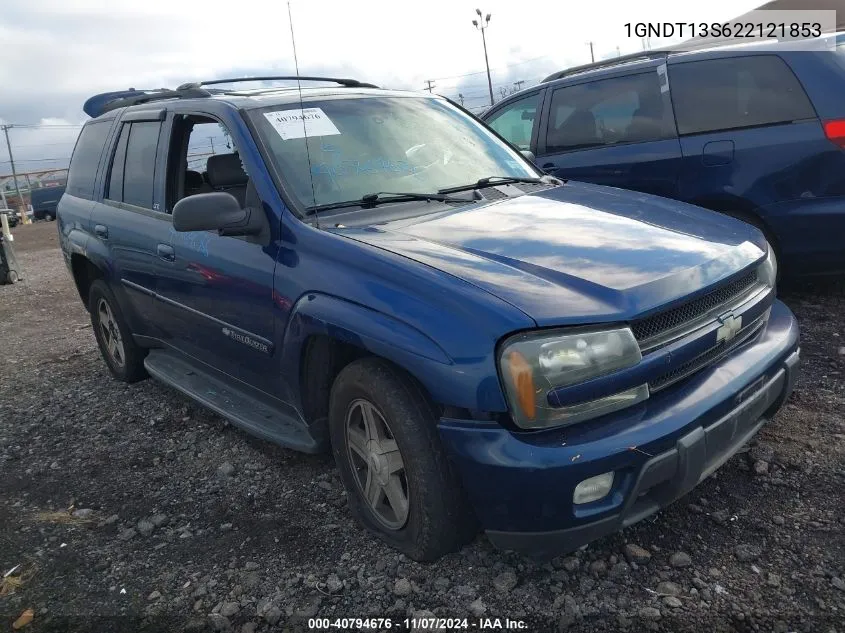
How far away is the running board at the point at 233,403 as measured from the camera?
10.1 feet

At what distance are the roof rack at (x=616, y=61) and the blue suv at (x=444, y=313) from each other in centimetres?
218

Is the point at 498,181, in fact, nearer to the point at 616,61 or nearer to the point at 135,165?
the point at 135,165

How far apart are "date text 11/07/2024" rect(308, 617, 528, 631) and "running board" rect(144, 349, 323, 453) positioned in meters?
0.74

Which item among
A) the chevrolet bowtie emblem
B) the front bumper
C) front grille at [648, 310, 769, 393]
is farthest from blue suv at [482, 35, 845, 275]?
the front bumper

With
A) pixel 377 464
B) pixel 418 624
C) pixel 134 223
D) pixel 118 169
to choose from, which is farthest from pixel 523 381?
pixel 118 169

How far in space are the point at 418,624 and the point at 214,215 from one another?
1.76m

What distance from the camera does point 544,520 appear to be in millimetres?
2211

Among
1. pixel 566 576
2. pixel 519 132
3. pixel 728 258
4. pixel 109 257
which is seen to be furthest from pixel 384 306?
pixel 519 132

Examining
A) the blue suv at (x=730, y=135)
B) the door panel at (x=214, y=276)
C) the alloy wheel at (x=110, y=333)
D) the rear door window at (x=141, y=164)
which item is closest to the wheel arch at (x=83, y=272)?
the alloy wheel at (x=110, y=333)

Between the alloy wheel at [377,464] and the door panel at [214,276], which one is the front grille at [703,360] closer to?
the alloy wheel at [377,464]

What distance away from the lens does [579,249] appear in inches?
103

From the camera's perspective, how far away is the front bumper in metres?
2.14

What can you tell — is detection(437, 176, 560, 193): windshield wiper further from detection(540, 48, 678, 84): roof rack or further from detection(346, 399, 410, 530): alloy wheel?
detection(540, 48, 678, 84): roof rack

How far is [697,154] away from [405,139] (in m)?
2.51
